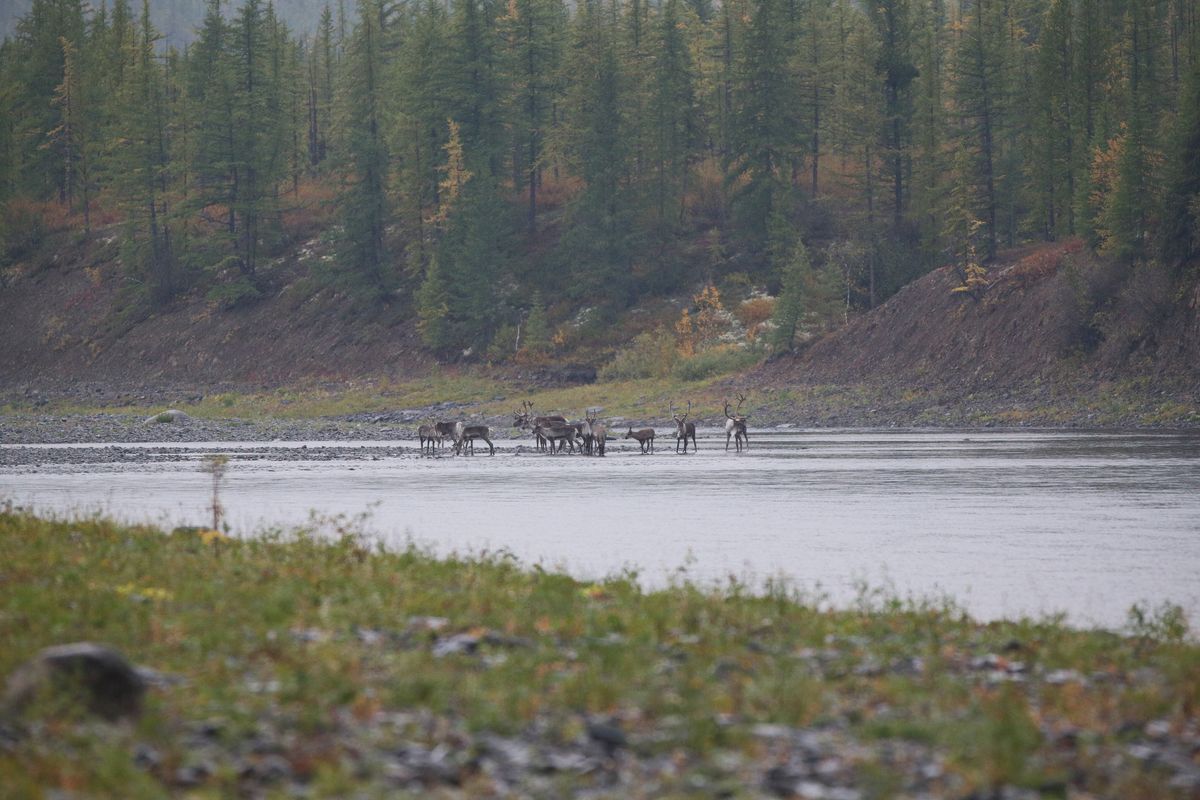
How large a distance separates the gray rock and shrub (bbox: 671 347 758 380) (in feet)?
196

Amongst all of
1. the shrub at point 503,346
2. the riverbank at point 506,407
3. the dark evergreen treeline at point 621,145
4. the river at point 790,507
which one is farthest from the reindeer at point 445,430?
the shrub at point 503,346

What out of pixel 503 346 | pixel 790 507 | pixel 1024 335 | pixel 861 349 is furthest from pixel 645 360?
pixel 790 507

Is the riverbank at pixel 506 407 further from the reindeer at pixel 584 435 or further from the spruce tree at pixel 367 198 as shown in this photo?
the spruce tree at pixel 367 198

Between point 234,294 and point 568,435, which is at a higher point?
point 234,294

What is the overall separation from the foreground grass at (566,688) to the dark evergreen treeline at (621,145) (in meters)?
52.5

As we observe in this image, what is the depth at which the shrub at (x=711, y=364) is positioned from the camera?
68.8 meters

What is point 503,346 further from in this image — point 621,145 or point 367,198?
point 367,198

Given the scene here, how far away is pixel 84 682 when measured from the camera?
920 cm

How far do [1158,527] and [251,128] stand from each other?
3136 inches

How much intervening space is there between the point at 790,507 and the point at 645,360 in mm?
45090

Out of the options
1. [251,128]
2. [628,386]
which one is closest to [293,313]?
[251,128]

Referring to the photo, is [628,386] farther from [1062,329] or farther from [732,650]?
[732,650]

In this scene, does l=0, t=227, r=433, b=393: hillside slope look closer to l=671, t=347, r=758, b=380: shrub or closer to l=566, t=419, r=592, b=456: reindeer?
l=671, t=347, r=758, b=380: shrub

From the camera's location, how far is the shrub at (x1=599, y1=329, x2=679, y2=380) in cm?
7100
